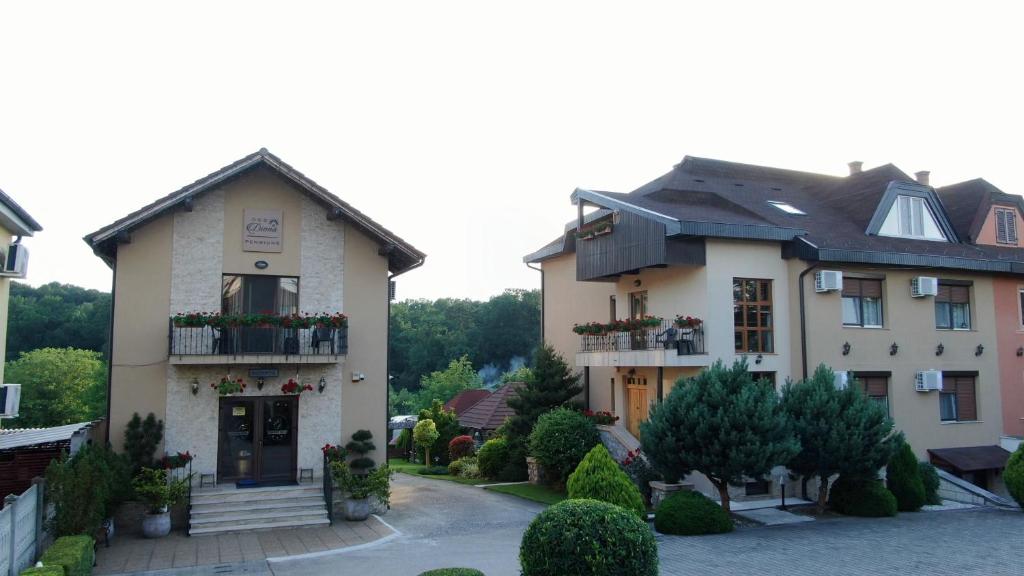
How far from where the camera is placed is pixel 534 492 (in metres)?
20.9

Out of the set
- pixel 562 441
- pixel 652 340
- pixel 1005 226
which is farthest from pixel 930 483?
pixel 1005 226

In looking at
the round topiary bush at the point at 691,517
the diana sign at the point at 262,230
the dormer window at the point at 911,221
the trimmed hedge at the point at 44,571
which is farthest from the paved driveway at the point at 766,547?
the dormer window at the point at 911,221

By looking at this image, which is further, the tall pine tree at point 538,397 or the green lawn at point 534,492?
the tall pine tree at point 538,397

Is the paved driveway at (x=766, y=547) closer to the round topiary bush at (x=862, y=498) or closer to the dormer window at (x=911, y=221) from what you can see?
the round topiary bush at (x=862, y=498)

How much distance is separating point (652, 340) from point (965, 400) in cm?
1034

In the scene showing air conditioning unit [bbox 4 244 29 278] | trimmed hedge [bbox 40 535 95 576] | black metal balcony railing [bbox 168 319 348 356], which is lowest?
trimmed hedge [bbox 40 535 95 576]

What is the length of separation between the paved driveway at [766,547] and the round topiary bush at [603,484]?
3.48ft

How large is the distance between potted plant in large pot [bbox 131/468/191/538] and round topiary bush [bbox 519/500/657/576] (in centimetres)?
912

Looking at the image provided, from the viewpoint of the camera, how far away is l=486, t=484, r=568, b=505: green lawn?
19797 millimetres

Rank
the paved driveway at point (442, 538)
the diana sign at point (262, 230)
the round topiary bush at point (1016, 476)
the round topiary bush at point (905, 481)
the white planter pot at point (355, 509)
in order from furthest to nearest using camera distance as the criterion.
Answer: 1. the round topiary bush at point (905, 481)
2. the round topiary bush at point (1016, 476)
3. the diana sign at point (262, 230)
4. the white planter pot at point (355, 509)
5. the paved driveway at point (442, 538)

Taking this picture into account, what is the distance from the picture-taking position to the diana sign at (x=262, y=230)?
57.8 ft

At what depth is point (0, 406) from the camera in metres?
13.8

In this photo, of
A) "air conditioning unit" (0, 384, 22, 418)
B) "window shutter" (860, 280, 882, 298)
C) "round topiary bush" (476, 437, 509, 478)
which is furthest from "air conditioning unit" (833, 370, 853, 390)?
"air conditioning unit" (0, 384, 22, 418)

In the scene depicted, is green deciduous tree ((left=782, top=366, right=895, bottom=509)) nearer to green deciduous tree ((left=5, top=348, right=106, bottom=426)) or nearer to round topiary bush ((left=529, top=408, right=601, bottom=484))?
round topiary bush ((left=529, top=408, right=601, bottom=484))
